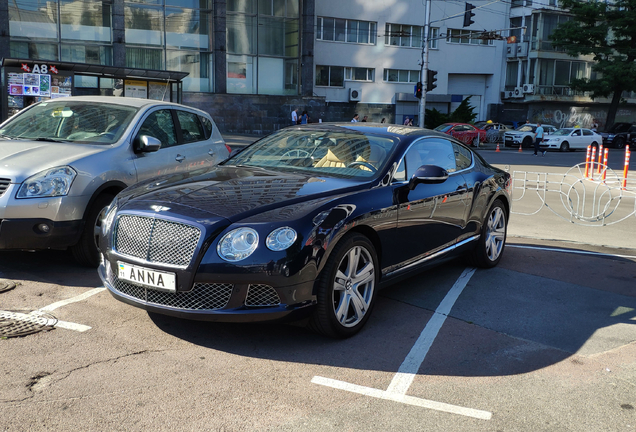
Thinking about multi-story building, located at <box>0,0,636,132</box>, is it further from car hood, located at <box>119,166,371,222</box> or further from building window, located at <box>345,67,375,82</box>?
car hood, located at <box>119,166,371,222</box>

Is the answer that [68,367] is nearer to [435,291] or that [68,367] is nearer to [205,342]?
[205,342]

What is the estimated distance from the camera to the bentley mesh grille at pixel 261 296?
423 centimetres

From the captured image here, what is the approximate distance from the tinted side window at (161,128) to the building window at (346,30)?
38.8 m

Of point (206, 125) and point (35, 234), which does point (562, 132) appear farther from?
point (35, 234)

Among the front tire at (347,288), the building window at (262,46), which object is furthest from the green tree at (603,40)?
the front tire at (347,288)

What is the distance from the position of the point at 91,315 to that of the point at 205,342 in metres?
1.10

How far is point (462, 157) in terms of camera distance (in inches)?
268

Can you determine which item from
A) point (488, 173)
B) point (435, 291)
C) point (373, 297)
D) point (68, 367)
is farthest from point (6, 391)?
point (488, 173)

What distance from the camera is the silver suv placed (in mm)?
5781

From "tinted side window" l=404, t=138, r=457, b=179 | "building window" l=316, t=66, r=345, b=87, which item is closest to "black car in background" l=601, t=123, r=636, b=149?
"building window" l=316, t=66, r=345, b=87

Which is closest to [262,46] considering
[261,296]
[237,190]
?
[237,190]

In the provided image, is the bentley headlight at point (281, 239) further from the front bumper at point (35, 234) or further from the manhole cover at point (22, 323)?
the front bumper at point (35, 234)

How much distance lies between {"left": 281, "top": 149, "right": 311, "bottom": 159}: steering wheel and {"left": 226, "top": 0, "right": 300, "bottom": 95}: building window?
106ft

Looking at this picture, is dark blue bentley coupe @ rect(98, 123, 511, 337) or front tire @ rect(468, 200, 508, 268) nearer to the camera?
dark blue bentley coupe @ rect(98, 123, 511, 337)
